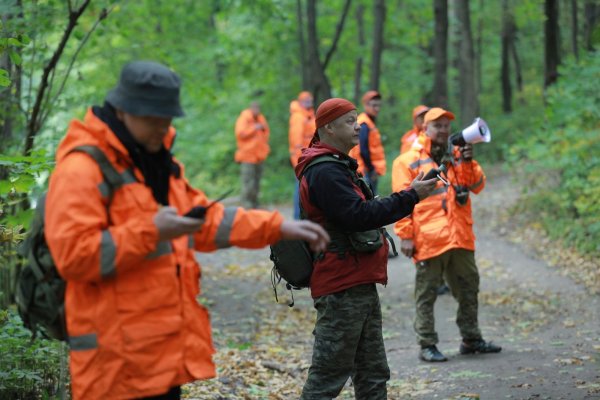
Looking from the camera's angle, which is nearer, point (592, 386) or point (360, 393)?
point (360, 393)

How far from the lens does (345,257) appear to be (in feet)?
16.8

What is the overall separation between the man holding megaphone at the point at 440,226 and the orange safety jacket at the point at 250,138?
10.4 metres

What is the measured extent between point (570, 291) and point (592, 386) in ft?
17.0

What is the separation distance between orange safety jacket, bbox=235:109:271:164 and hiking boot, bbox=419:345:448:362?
34.5 ft

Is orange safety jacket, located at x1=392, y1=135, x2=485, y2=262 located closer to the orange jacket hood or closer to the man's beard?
the man's beard

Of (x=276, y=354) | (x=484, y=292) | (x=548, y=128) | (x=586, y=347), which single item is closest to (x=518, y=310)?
(x=484, y=292)

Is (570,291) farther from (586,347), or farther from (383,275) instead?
(383,275)

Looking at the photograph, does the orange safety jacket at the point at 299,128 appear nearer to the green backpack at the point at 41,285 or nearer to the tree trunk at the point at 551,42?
the tree trunk at the point at 551,42

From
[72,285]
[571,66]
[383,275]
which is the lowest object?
[383,275]

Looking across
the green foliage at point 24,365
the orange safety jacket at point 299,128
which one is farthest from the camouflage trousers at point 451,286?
the orange safety jacket at point 299,128

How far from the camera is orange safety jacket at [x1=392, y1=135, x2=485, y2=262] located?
766 cm

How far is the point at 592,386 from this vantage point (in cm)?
658

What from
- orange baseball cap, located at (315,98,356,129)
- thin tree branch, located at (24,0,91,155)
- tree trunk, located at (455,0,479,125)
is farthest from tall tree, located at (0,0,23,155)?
tree trunk, located at (455,0,479,125)

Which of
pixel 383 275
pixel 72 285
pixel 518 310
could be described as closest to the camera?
pixel 72 285
